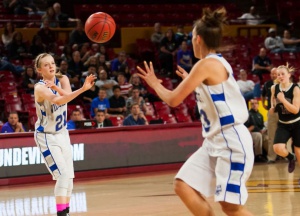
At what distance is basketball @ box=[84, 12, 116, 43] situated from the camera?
9664 mm

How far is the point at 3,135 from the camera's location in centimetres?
1184

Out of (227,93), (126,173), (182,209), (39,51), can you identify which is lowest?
(126,173)

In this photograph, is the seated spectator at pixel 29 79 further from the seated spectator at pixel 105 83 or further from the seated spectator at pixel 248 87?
the seated spectator at pixel 248 87

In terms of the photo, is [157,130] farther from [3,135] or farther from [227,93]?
[227,93]

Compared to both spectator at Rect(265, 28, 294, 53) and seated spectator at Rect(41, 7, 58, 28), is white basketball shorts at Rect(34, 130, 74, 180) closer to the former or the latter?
seated spectator at Rect(41, 7, 58, 28)

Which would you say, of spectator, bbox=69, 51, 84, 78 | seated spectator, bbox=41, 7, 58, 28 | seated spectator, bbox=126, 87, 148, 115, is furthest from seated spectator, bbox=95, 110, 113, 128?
seated spectator, bbox=41, 7, 58, 28

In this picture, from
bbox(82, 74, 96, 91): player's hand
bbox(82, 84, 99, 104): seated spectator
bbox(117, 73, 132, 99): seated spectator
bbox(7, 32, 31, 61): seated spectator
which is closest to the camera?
bbox(82, 74, 96, 91): player's hand

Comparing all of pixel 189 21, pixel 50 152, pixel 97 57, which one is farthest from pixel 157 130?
pixel 189 21

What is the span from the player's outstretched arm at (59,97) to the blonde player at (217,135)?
5.57 feet

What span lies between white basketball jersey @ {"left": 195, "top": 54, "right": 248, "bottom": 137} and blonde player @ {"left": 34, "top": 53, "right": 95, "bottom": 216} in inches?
94.0

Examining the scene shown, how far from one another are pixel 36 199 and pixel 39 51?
6.62 m

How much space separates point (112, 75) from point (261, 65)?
14.2ft

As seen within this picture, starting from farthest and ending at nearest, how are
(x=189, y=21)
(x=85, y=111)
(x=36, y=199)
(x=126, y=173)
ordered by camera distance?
A: 1. (x=189, y=21)
2. (x=85, y=111)
3. (x=126, y=173)
4. (x=36, y=199)

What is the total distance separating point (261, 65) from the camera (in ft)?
59.5
